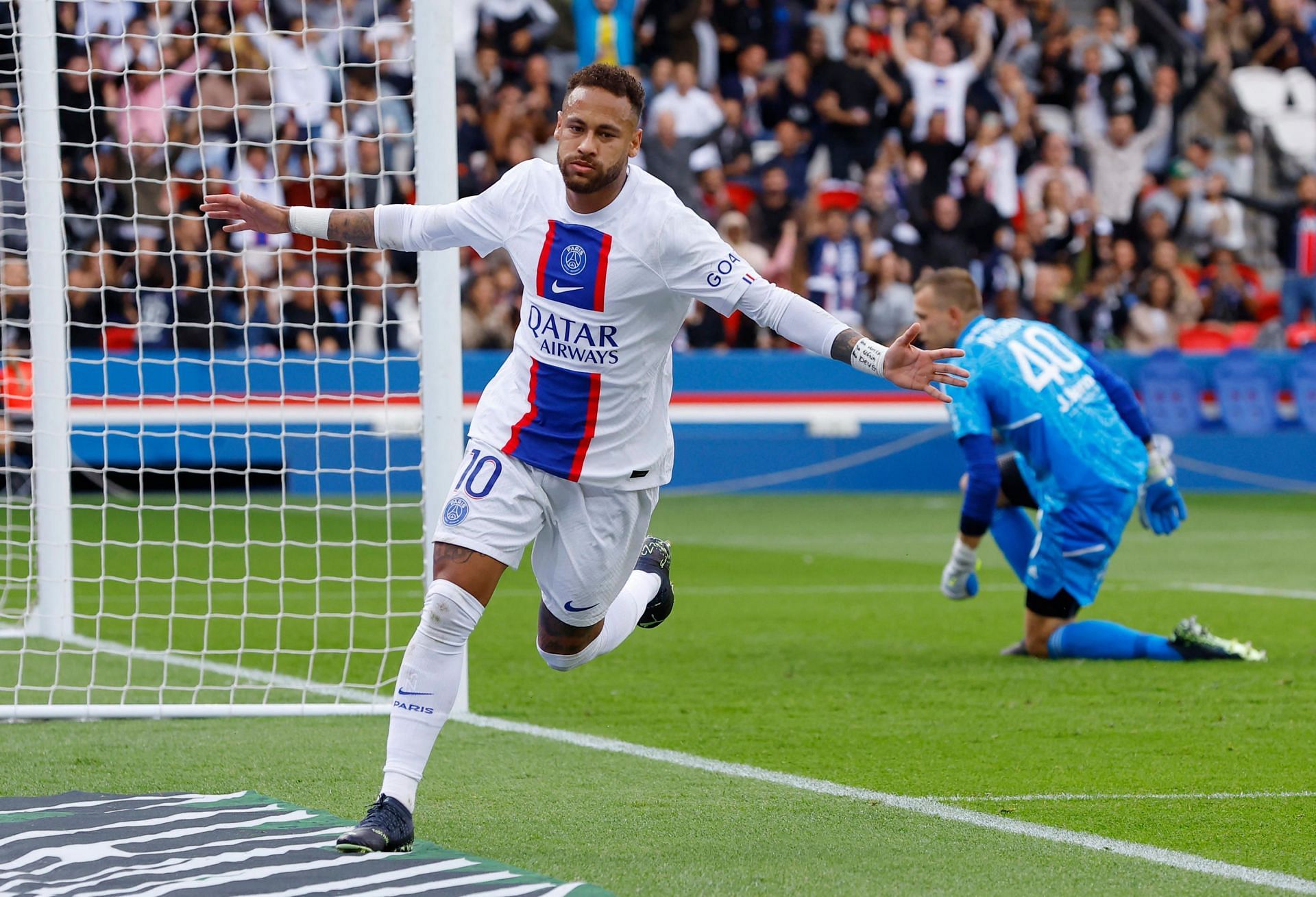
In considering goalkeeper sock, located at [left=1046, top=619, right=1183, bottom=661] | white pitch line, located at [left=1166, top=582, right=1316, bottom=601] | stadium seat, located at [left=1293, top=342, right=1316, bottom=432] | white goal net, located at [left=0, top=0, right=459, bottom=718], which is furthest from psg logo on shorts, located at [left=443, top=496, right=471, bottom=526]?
stadium seat, located at [left=1293, top=342, right=1316, bottom=432]

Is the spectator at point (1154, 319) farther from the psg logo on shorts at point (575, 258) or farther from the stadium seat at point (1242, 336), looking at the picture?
the psg logo on shorts at point (575, 258)

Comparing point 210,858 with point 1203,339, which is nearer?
point 210,858

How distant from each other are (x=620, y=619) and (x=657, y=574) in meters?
0.39

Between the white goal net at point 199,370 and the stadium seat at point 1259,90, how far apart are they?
11023 millimetres

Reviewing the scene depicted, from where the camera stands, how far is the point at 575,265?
505 centimetres

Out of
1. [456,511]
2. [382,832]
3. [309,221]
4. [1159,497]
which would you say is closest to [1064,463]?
[1159,497]

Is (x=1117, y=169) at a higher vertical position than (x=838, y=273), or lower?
higher

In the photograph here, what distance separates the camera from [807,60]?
21.5 m

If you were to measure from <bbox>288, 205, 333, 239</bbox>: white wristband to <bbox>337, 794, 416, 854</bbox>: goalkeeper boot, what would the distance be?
1.64m

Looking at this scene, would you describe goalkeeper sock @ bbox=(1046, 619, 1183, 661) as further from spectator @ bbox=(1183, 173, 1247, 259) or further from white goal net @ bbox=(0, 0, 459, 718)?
spectator @ bbox=(1183, 173, 1247, 259)

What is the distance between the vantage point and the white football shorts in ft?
16.3

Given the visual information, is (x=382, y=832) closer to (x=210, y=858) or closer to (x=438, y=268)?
(x=210, y=858)

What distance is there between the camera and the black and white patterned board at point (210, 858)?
4.20m

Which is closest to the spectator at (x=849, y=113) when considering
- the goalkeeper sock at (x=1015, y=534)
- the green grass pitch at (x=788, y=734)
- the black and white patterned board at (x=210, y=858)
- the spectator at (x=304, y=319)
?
the spectator at (x=304, y=319)
